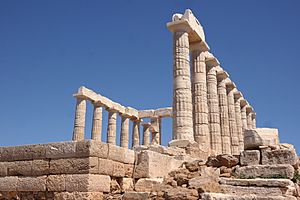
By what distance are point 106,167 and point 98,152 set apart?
52 centimetres

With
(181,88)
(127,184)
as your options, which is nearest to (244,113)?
(181,88)

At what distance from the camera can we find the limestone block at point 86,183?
8.55 m

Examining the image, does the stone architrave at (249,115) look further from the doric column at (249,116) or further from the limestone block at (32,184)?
the limestone block at (32,184)

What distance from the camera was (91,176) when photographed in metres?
8.66

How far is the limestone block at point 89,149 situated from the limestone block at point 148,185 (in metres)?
1.41

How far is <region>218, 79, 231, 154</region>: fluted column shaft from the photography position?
2545 centimetres

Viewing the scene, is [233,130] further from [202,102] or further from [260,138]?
[260,138]

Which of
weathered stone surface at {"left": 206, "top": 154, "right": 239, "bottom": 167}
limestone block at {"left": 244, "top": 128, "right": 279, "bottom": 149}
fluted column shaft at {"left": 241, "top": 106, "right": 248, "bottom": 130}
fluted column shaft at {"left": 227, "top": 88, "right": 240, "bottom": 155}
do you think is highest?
fluted column shaft at {"left": 241, "top": 106, "right": 248, "bottom": 130}

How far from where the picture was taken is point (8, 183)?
988cm

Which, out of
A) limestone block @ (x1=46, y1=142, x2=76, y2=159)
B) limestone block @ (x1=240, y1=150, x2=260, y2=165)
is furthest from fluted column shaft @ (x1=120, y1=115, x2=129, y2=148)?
limestone block @ (x1=46, y1=142, x2=76, y2=159)

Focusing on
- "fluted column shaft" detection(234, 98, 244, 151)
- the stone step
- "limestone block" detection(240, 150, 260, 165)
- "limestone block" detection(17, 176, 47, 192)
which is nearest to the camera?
the stone step

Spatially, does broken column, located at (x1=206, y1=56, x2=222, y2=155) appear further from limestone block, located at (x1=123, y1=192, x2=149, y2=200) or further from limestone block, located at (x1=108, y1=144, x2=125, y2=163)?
limestone block, located at (x1=123, y1=192, x2=149, y2=200)

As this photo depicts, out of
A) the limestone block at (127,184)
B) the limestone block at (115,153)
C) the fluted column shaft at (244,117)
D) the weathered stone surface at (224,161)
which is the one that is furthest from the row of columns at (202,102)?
the limestone block at (115,153)

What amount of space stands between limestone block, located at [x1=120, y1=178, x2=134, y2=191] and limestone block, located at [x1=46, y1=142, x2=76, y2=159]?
177 cm
